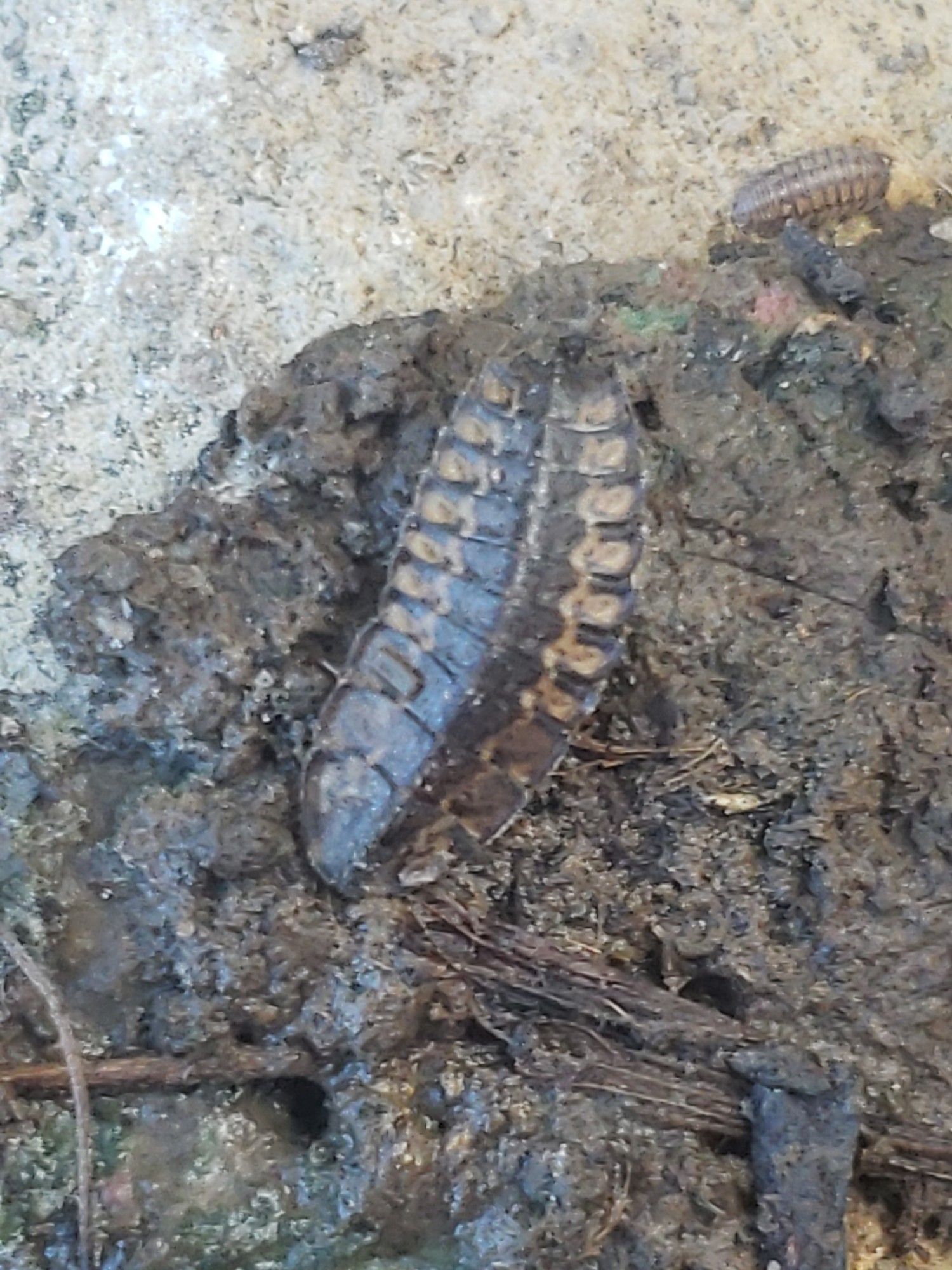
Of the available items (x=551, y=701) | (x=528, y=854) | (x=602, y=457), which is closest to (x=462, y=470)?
(x=602, y=457)

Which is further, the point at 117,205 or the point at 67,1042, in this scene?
the point at 117,205

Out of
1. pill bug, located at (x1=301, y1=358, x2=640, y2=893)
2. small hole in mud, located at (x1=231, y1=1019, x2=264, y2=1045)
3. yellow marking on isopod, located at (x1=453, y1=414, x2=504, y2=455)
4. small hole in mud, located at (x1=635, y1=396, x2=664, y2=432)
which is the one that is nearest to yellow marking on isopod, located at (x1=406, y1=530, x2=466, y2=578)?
pill bug, located at (x1=301, y1=358, x2=640, y2=893)

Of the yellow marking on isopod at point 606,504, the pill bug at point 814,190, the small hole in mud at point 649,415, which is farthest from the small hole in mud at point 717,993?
the pill bug at point 814,190

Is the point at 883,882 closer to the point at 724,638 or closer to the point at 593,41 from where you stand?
the point at 724,638

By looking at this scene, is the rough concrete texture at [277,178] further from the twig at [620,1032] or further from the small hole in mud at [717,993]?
the small hole in mud at [717,993]

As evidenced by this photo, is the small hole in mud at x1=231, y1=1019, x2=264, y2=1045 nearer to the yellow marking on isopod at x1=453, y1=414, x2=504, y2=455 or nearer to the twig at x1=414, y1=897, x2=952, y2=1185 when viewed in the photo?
the twig at x1=414, y1=897, x2=952, y2=1185

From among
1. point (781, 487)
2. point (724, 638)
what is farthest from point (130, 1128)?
point (781, 487)

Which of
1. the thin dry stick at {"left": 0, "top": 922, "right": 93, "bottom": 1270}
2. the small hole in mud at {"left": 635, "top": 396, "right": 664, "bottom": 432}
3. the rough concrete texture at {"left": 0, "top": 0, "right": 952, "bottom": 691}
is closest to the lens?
the thin dry stick at {"left": 0, "top": 922, "right": 93, "bottom": 1270}
